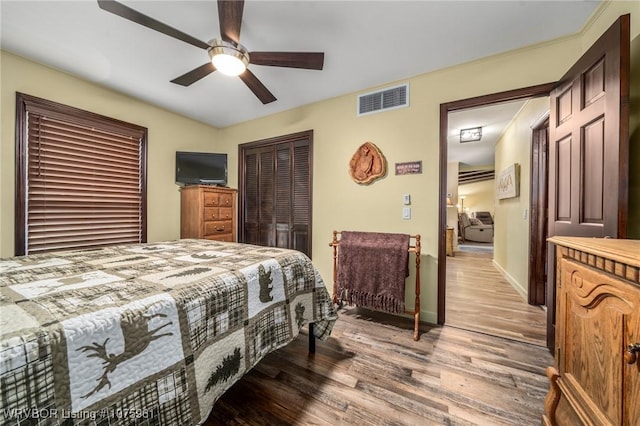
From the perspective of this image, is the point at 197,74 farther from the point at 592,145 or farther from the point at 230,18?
the point at 592,145

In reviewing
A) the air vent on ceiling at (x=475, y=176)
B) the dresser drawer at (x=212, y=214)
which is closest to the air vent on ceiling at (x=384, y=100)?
the dresser drawer at (x=212, y=214)

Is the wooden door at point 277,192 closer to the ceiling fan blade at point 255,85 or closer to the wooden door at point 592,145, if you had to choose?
the ceiling fan blade at point 255,85

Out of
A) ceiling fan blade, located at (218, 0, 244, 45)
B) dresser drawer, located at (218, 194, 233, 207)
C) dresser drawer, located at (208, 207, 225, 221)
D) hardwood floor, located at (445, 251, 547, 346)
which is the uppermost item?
ceiling fan blade, located at (218, 0, 244, 45)

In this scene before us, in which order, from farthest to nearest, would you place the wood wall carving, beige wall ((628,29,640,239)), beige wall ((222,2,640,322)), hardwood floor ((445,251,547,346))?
the wood wall carving → hardwood floor ((445,251,547,346)) → beige wall ((222,2,640,322)) → beige wall ((628,29,640,239))

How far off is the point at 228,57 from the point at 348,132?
152cm

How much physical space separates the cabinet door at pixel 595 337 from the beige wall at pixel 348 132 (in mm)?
1377

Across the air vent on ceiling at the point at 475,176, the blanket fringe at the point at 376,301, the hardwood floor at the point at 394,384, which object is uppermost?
the air vent on ceiling at the point at 475,176

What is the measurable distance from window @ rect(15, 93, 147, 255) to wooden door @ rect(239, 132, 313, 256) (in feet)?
4.37

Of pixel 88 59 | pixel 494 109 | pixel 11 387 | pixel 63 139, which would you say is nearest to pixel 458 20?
pixel 494 109

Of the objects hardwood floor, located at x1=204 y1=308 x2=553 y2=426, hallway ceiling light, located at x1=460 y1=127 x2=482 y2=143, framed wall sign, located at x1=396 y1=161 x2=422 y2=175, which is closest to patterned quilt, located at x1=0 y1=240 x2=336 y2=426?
hardwood floor, located at x1=204 y1=308 x2=553 y2=426

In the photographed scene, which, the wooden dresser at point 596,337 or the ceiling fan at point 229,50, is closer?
the wooden dresser at point 596,337

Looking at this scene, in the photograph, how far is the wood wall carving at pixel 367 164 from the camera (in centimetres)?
262

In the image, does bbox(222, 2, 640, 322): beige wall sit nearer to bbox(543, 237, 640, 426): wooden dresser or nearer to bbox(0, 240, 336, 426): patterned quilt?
bbox(543, 237, 640, 426): wooden dresser

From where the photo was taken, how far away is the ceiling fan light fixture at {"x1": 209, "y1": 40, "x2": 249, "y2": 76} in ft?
5.41
